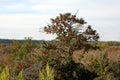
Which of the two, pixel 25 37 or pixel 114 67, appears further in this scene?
pixel 25 37

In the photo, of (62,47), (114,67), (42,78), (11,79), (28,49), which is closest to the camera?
(42,78)

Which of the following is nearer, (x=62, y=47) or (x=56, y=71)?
(x=56, y=71)

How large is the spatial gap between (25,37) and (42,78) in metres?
21.5

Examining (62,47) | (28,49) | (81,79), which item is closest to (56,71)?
(81,79)

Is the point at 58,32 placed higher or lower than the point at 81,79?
higher

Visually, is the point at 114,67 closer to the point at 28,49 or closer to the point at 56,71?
the point at 56,71

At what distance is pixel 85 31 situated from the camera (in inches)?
1104

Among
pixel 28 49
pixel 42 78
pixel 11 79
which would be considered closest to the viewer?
pixel 42 78

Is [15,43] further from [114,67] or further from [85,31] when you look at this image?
[114,67]

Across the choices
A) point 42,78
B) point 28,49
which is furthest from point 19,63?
point 42,78

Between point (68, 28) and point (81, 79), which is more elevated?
point (68, 28)

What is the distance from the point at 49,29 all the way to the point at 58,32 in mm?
556

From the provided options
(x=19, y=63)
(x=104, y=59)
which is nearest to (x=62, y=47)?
(x=19, y=63)

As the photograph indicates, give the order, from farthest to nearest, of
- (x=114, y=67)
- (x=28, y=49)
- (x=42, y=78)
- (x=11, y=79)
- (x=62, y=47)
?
1. (x=28, y=49)
2. (x=62, y=47)
3. (x=114, y=67)
4. (x=11, y=79)
5. (x=42, y=78)
